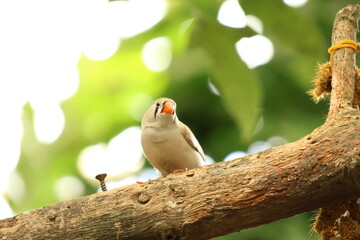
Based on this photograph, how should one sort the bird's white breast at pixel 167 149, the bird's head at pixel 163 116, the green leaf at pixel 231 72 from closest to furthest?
the green leaf at pixel 231 72 → the bird's white breast at pixel 167 149 → the bird's head at pixel 163 116

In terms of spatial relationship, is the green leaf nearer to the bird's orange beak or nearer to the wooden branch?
the bird's orange beak

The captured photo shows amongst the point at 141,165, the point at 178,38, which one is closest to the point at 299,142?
the point at 178,38

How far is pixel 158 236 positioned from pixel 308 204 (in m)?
0.75

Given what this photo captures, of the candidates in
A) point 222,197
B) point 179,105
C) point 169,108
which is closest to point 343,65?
point 222,197

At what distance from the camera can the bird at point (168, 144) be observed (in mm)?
4355

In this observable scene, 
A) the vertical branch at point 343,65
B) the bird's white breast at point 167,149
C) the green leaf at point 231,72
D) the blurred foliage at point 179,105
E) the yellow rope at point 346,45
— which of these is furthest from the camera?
the blurred foliage at point 179,105

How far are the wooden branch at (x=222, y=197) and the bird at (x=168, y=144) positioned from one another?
2.51ft

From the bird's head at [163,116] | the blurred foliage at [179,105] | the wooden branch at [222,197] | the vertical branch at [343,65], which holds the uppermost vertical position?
the blurred foliage at [179,105]

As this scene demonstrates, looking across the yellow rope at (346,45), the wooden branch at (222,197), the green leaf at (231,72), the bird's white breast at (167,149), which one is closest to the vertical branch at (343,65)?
the yellow rope at (346,45)

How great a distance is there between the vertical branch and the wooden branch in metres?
0.22

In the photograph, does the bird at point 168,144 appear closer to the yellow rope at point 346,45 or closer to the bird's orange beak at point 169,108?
the bird's orange beak at point 169,108

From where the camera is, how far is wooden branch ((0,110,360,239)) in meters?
3.14

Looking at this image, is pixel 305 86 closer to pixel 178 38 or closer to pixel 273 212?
pixel 178 38

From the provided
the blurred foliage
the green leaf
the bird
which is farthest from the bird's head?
the blurred foliage
